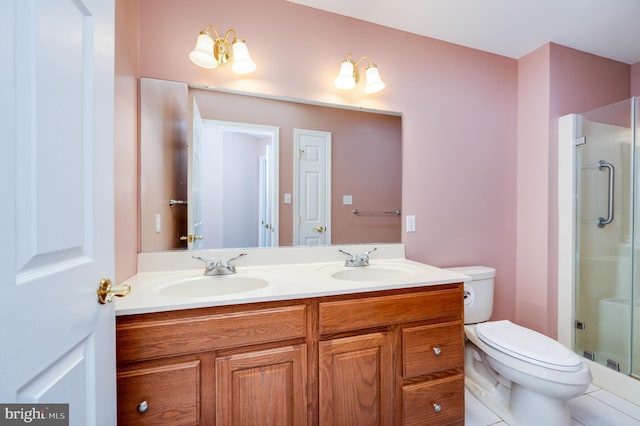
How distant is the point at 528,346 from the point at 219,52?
7.06ft

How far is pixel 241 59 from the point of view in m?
1.45

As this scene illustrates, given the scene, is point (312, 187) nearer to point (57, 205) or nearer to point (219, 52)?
point (219, 52)

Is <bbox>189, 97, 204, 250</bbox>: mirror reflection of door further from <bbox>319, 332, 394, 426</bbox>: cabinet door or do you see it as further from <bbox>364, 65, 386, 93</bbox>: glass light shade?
<bbox>364, 65, 386, 93</bbox>: glass light shade

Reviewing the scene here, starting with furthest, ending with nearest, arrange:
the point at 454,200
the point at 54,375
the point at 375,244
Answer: the point at 454,200 → the point at 375,244 → the point at 54,375

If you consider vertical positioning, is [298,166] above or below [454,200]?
above

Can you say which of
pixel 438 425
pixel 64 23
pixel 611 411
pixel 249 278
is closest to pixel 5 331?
pixel 64 23

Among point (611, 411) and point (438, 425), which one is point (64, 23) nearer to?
point (438, 425)

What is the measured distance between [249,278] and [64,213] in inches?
33.3

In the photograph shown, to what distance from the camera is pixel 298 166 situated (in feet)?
5.50

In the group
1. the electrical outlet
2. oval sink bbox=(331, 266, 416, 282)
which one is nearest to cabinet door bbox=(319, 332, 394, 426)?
oval sink bbox=(331, 266, 416, 282)

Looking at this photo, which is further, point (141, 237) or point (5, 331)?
point (141, 237)

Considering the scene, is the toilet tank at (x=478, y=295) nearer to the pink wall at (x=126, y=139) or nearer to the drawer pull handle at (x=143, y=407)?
the drawer pull handle at (x=143, y=407)

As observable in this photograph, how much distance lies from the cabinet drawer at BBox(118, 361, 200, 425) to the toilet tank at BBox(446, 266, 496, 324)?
1594 millimetres

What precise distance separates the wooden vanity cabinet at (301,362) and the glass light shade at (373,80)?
119cm
